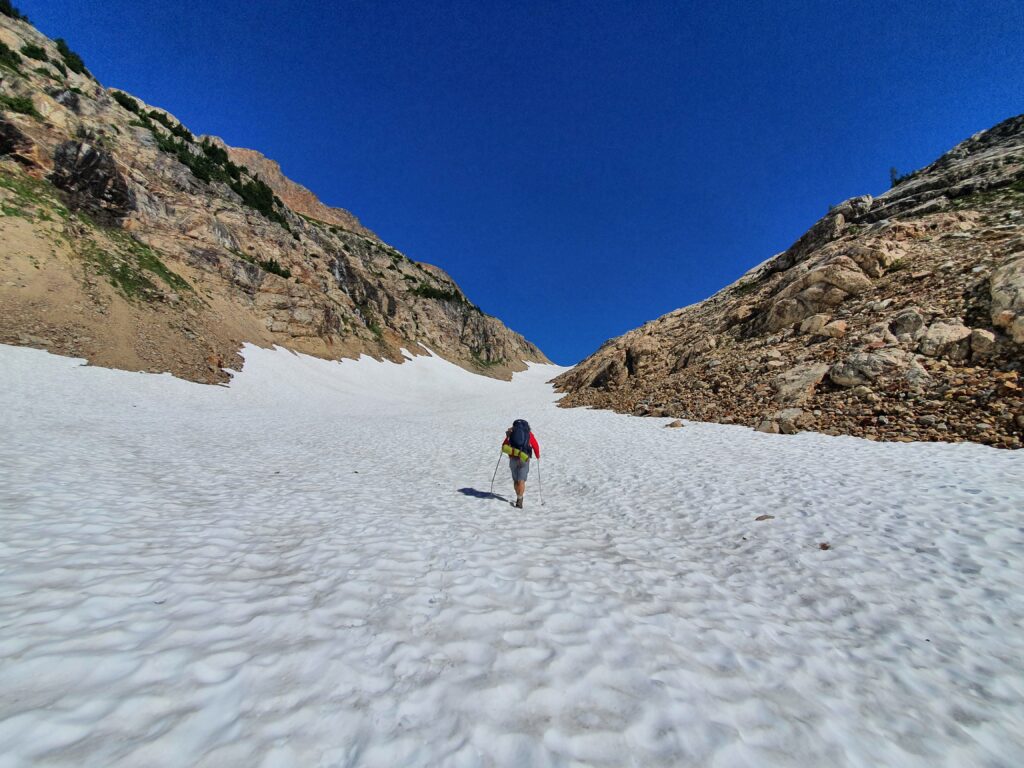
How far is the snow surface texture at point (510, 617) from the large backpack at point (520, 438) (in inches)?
56.8

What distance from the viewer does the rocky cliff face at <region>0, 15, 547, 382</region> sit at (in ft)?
72.6

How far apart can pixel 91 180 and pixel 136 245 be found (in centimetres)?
520

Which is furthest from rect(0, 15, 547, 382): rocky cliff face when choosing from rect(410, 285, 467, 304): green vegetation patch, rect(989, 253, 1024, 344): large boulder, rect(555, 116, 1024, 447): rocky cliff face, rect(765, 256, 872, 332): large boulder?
rect(989, 253, 1024, 344): large boulder

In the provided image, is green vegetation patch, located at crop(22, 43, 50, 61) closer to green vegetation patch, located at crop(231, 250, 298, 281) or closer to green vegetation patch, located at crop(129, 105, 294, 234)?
green vegetation patch, located at crop(129, 105, 294, 234)

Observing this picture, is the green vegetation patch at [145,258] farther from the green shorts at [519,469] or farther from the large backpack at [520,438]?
the green shorts at [519,469]

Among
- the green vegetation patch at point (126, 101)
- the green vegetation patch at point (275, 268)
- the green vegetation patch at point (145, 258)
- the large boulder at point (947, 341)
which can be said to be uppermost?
the green vegetation patch at point (126, 101)

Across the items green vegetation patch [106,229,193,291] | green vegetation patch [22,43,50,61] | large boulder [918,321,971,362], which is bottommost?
large boulder [918,321,971,362]

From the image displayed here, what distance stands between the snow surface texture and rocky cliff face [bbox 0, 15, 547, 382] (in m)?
18.2

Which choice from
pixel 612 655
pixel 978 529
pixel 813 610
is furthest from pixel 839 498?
pixel 612 655

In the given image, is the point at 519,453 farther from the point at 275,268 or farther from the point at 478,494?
the point at 275,268

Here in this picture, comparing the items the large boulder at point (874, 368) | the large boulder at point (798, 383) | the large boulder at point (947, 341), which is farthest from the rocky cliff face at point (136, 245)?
the large boulder at point (947, 341)

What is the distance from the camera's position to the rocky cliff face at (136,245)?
2212 centimetres

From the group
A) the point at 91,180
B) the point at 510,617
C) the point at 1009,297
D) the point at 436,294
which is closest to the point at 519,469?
the point at 510,617

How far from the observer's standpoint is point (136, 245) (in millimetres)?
30469
